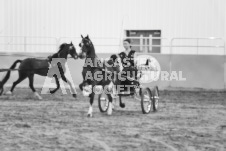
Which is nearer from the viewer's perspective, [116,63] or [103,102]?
[116,63]

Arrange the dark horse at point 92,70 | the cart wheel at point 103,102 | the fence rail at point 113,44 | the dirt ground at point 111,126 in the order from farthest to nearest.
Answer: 1. the fence rail at point 113,44
2. the cart wheel at point 103,102
3. the dark horse at point 92,70
4. the dirt ground at point 111,126

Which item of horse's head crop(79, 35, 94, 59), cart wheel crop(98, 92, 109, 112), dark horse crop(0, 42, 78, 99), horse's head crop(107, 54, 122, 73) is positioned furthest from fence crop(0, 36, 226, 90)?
horse's head crop(79, 35, 94, 59)

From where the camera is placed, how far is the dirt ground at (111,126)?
29.2 feet

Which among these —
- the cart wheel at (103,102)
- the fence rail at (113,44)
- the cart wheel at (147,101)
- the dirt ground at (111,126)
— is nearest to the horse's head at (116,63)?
the cart wheel at (103,102)

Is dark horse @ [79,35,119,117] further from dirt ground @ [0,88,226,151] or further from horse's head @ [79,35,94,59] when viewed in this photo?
dirt ground @ [0,88,226,151]

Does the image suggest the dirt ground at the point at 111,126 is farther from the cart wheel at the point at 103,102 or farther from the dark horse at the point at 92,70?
the dark horse at the point at 92,70

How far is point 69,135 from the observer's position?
9.85 m

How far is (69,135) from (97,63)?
321 centimetres

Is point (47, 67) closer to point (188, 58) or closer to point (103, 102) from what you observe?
point (103, 102)

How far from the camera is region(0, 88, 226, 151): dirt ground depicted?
29.2ft

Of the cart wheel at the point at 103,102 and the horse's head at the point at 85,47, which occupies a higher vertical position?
the horse's head at the point at 85,47

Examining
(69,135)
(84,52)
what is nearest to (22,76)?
(84,52)

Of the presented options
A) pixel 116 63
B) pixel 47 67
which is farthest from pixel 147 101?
pixel 47 67

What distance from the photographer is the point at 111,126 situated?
1113cm
